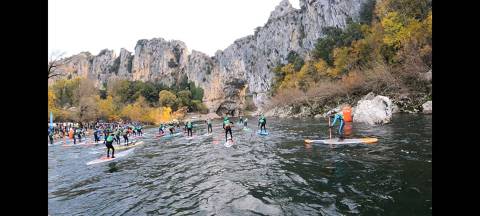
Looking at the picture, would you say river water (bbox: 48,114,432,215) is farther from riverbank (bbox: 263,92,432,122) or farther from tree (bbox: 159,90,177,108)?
tree (bbox: 159,90,177,108)

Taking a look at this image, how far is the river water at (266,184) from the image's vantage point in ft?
30.6

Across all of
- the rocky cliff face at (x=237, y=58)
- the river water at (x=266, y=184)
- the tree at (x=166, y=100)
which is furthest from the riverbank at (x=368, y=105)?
the tree at (x=166, y=100)

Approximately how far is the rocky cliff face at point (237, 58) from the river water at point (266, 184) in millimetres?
82042

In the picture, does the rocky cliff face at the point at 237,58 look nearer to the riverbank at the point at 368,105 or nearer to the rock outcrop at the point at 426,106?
the riverbank at the point at 368,105

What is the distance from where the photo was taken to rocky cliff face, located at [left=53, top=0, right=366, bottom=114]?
10906cm

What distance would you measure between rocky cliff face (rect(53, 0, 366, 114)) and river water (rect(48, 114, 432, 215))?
82.0 m

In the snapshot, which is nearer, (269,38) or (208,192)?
(208,192)

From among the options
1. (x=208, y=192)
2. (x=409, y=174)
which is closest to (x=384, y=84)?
(x=409, y=174)

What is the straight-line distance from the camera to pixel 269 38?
5359 inches
